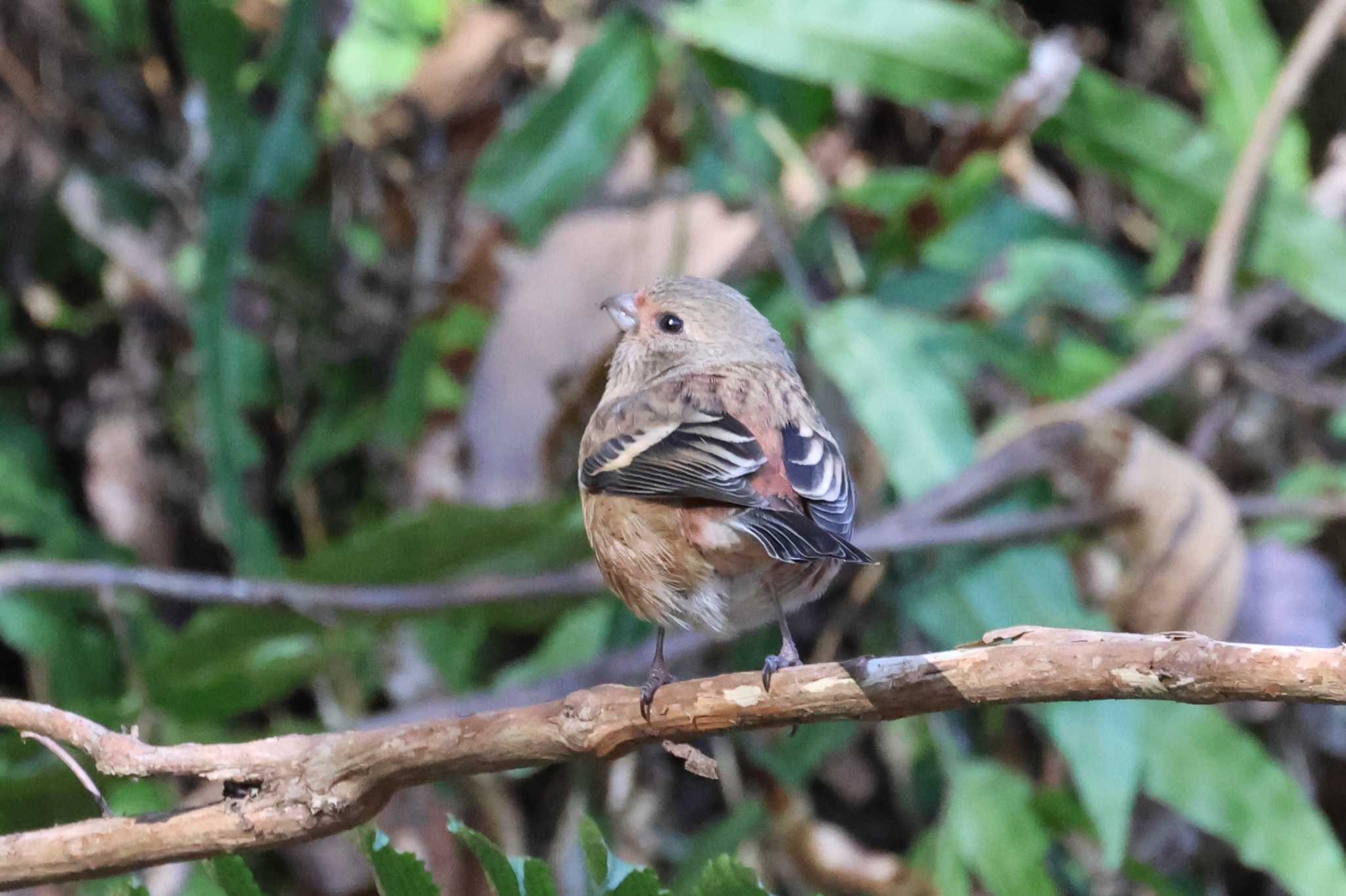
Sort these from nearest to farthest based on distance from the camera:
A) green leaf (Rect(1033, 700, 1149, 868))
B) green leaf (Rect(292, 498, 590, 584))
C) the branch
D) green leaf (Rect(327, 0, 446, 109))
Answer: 1. the branch
2. green leaf (Rect(1033, 700, 1149, 868))
3. green leaf (Rect(292, 498, 590, 584))
4. green leaf (Rect(327, 0, 446, 109))

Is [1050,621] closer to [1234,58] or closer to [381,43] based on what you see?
[1234,58]

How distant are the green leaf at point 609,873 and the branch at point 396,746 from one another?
0.10 metres

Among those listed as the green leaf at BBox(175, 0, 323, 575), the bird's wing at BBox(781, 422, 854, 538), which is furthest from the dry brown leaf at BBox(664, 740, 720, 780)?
the green leaf at BBox(175, 0, 323, 575)

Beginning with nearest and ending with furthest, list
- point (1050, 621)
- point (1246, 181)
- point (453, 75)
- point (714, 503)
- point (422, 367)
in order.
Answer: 1. point (714, 503)
2. point (1050, 621)
3. point (1246, 181)
4. point (422, 367)
5. point (453, 75)

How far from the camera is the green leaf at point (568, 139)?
383cm

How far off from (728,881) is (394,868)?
403 millimetres

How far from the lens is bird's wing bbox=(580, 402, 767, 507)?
203 centimetres

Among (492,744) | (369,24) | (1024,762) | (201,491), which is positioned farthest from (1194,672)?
(201,491)

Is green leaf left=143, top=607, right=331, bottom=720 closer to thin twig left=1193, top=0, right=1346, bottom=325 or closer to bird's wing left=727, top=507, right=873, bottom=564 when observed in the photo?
bird's wing left=727, top=507, right=873, bottom=564

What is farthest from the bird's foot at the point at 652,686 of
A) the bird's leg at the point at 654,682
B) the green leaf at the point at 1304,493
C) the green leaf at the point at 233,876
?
the green leaf at the point at 1304,493

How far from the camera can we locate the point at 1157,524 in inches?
142

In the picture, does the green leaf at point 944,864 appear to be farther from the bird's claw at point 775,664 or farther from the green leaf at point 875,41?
the green leaf at point 875,41

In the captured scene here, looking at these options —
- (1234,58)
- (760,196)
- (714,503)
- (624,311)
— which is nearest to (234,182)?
(760,196)

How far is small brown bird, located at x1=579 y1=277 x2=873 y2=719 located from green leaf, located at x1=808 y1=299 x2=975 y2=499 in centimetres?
102
